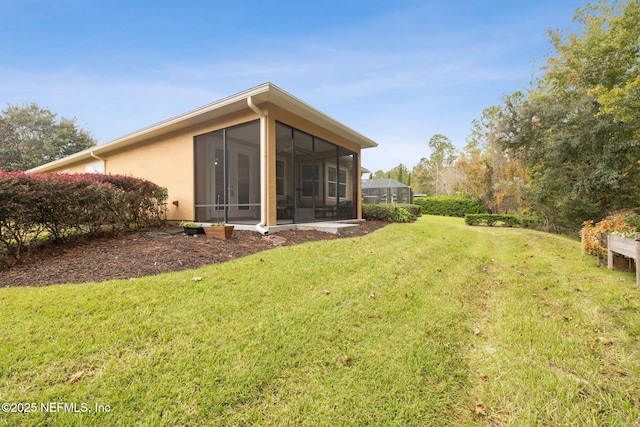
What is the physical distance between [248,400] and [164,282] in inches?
78.9

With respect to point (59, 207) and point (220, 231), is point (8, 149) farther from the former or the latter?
point (220, 231)

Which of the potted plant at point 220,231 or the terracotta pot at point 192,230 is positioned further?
the terracotta pot at point 192,230

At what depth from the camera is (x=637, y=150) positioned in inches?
321

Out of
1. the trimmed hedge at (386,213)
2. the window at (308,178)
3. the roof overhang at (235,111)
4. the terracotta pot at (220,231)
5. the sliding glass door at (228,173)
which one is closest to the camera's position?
the terracotta pot at (220,231)

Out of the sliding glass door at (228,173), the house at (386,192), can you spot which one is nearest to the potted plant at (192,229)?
the sliding glass door at (228,173)

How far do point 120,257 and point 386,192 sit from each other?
22883 mm

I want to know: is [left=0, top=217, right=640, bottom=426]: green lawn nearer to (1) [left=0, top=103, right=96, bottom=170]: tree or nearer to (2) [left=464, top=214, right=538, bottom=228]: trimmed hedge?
(2) [left=464, top=214, right=538, bottom=228]: trimmed hedge

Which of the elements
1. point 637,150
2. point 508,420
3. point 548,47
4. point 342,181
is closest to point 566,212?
point 637,150

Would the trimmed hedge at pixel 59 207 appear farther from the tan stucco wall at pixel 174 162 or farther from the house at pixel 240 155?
the house at pixel 240 155

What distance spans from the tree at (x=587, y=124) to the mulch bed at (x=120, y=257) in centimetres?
1013

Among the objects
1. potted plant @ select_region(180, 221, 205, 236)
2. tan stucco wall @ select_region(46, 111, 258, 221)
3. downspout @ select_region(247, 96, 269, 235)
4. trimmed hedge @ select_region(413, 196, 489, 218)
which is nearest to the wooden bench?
downspout @ select_region(247, 96, 269, 235)

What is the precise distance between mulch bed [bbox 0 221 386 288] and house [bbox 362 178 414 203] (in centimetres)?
1971

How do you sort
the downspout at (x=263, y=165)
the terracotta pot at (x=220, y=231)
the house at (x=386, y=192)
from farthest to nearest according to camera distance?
the house at (x=386, y=192) < the downspout at (x=263, y=165) < the terracotta pot at (x=220, y=231)

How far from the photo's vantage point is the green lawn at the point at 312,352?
1.58m
